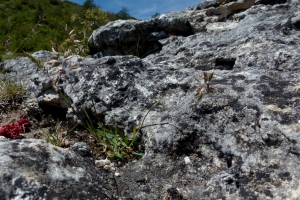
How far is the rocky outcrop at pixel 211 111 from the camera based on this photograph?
1.79m

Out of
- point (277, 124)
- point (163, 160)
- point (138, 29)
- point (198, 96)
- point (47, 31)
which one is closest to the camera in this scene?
point (277, 124)

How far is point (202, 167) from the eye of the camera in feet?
6.49

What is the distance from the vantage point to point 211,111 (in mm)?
2197

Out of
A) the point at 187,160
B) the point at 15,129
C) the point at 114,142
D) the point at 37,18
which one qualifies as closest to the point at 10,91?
the point at 15,129

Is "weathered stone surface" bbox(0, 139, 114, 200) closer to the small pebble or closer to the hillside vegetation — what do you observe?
the small pebble

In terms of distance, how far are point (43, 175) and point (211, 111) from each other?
1194 mm

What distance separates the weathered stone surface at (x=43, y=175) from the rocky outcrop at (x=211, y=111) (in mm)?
250

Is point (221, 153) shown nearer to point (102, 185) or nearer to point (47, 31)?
point (102, 185)

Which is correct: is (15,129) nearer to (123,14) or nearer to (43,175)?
(43,175)

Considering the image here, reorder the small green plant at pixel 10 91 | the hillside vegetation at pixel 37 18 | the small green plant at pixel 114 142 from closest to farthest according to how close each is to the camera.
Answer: the small green plant at pixel 114 142
the small green plant at pixel 10 91
the hillside vegetation at pixel 37 18

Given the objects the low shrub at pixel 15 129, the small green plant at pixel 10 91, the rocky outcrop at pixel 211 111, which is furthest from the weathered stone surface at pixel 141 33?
the low shrub at pixel 15 129

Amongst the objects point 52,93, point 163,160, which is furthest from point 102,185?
point 52,93

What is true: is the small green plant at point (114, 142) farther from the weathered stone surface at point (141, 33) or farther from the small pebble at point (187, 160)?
the weathered stone surface at point (141, 33)

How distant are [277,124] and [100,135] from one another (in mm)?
1368
